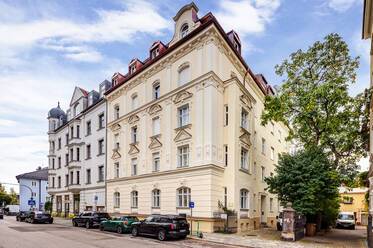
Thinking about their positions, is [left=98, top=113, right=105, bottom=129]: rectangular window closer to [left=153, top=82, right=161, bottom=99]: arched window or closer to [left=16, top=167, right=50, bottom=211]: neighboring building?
[left=153, top=82, right=161, bottom=99]: arched window

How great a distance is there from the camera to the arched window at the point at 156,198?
2735cm

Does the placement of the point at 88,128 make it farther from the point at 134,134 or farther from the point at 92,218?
the point at 92,218

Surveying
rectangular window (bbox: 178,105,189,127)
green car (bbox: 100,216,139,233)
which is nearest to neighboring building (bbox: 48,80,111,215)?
green car (bbox: 100,216,139,233)

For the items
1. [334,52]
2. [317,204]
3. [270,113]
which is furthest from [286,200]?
[334,52]

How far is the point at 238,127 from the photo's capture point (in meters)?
24.9

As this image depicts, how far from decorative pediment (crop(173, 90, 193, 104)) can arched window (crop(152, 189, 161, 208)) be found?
7557mm

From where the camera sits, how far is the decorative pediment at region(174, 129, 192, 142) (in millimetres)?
25147

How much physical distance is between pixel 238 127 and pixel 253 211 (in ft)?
23.7

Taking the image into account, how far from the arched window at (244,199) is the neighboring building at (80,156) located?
54.1 feet

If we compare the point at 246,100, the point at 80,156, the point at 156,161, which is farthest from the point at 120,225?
the point at 80,156

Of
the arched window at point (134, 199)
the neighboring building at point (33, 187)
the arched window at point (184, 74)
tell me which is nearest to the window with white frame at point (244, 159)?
the arched window at point (184, 74)

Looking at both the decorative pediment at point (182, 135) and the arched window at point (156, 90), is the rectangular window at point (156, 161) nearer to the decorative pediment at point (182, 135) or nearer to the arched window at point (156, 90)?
the decorative pediment at point (182, 135)

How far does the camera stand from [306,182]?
2094cm

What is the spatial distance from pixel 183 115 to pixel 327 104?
1054 centimetres
